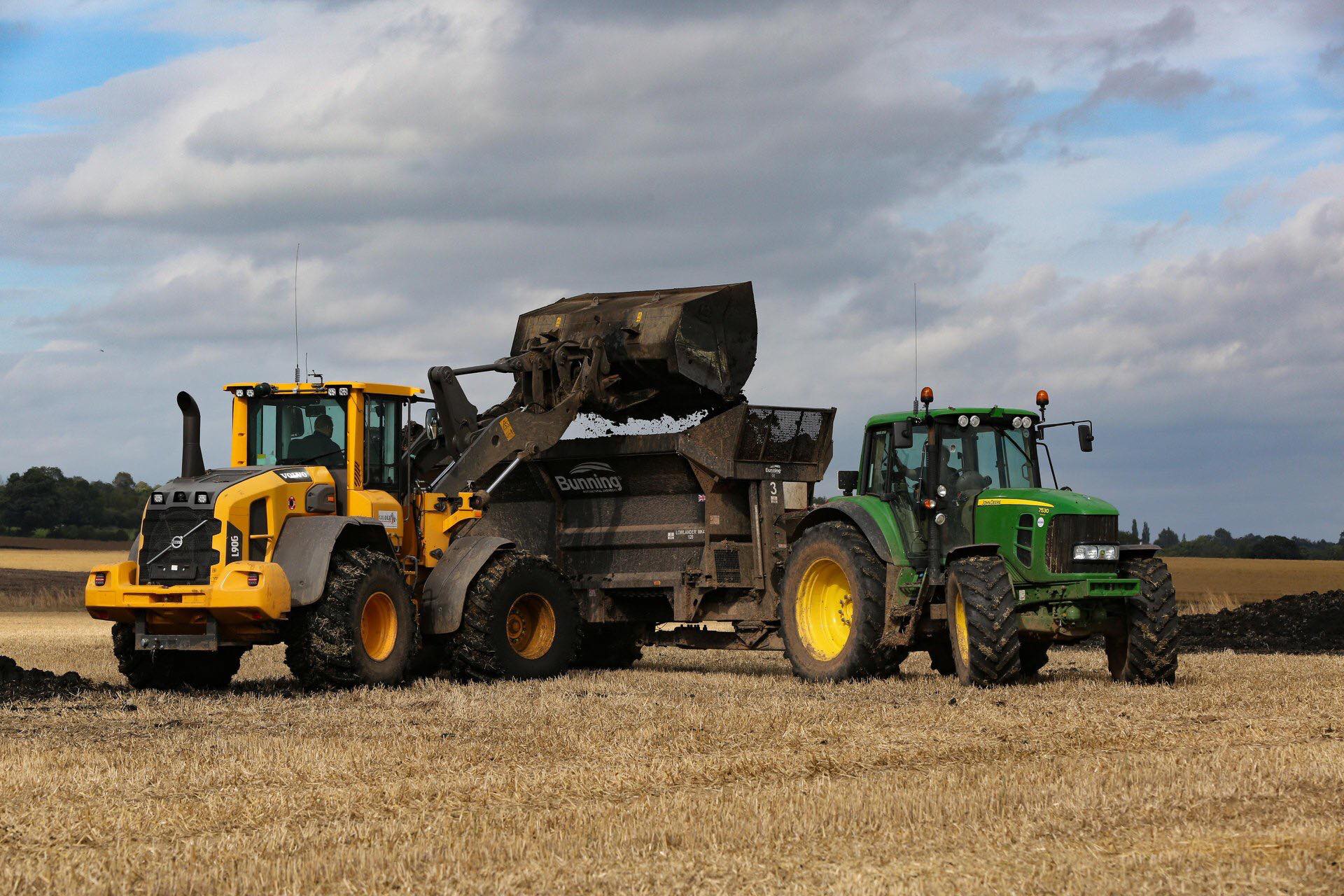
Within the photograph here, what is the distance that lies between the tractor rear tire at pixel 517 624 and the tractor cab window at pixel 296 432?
185 centimetres

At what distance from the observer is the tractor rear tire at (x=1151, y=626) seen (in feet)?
44.4

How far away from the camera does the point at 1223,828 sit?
24.3ft

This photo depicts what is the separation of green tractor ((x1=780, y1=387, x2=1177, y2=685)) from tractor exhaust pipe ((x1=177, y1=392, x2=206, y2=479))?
219 inches

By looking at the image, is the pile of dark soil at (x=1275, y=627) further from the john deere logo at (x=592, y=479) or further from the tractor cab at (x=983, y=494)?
the john deere logo at (x=592, y=479)

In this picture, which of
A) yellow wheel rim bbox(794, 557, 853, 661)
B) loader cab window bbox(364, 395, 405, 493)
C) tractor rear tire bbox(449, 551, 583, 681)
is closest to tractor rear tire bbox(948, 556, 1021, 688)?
yellow wheel rim bbox(794, 557, 853, 661)

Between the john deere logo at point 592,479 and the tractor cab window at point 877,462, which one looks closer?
the tractor cab window at point 877,462

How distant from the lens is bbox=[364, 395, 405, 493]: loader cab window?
15211 mm

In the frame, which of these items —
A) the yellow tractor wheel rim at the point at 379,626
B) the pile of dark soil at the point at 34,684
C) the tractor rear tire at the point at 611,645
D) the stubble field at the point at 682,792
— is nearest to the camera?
the stubble field at the point at 682,792

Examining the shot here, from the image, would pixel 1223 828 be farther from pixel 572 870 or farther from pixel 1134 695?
pixel 1134 695

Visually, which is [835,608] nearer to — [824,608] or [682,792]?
[824,608]

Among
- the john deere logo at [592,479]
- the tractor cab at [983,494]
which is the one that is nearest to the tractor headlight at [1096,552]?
the tractor cab at [983,494]

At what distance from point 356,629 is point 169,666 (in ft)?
7.00

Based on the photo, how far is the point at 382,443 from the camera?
1539cm

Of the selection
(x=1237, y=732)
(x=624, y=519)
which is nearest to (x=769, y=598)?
(x=624, y=519)
